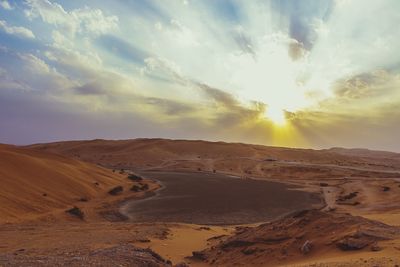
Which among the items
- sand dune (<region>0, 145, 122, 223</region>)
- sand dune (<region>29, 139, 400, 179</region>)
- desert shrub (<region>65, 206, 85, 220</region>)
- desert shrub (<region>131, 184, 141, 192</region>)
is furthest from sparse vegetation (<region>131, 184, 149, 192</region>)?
sand dune (<region>29, 139, 400, 179</region>)

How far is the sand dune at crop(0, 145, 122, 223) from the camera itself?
30969 millimetres

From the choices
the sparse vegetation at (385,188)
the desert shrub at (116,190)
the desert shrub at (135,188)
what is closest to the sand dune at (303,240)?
the desert shrub at (116,190)

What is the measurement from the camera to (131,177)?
5906cm

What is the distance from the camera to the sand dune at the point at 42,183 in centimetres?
3097

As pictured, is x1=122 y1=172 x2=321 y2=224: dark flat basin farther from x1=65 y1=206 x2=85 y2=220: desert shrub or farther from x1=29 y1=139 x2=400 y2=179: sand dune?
x1=29 y1=139 x2=400 y2=179: sand dune

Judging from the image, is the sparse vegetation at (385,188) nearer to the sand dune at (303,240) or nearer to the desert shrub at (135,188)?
A: the desert shrub at (135,188)

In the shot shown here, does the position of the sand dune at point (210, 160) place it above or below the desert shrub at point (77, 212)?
above

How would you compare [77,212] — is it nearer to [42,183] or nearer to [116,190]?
[42,183]

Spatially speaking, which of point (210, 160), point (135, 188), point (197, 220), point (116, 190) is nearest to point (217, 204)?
point (197, 220)

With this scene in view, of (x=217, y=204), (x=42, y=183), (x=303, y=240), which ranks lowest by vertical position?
(x=217, y=204)

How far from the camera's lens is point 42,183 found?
128 feet

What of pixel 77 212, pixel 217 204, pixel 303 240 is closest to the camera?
pixel 303 240

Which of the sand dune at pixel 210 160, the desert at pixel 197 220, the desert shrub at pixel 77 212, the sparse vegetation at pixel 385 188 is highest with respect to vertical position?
the sand dune at pixel 210 160

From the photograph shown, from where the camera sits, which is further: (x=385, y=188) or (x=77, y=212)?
(x=385, y=188)
